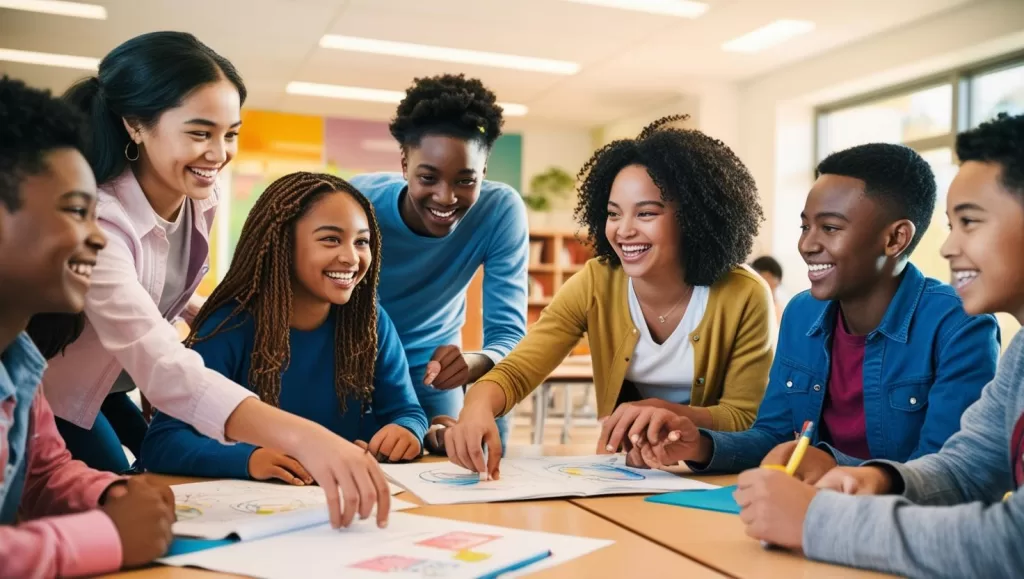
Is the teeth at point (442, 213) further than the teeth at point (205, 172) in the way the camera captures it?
Yes

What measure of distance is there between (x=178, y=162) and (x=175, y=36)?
0.81 ft

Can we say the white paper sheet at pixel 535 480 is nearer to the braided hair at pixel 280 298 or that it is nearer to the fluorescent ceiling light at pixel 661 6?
the braided hair at pixel 280 298

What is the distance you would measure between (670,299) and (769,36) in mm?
4563

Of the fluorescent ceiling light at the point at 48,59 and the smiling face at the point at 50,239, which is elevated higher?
the fluorescent ceiling light at the point at 48,59

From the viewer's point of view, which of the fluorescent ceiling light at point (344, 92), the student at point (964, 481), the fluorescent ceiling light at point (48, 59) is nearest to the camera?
the student at point (964, 481)

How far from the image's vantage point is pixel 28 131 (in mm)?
952

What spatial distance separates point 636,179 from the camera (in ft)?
5.98

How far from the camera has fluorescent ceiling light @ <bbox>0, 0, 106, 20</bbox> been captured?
5.24 meters

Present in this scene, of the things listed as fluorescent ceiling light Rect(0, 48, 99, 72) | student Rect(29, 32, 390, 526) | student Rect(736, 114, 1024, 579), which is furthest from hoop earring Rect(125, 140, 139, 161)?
fluorescent ceiling light Rect(0, 48, 99, 72)

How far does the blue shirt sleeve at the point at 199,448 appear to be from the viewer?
4.42 feet

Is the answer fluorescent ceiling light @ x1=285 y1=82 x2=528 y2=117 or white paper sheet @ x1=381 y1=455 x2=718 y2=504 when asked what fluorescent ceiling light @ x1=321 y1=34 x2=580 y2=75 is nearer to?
fluorescent ceiling light @ x1=285 y1=82 x2=528 y2=117

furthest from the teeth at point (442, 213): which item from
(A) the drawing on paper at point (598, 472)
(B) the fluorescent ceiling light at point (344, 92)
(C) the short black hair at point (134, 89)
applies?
(B) the fluorescent ceiling light at point (344, 92)

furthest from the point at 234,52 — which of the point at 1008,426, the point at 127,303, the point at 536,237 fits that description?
the point at 1008,426

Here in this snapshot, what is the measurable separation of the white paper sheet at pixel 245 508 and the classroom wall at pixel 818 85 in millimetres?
4773
